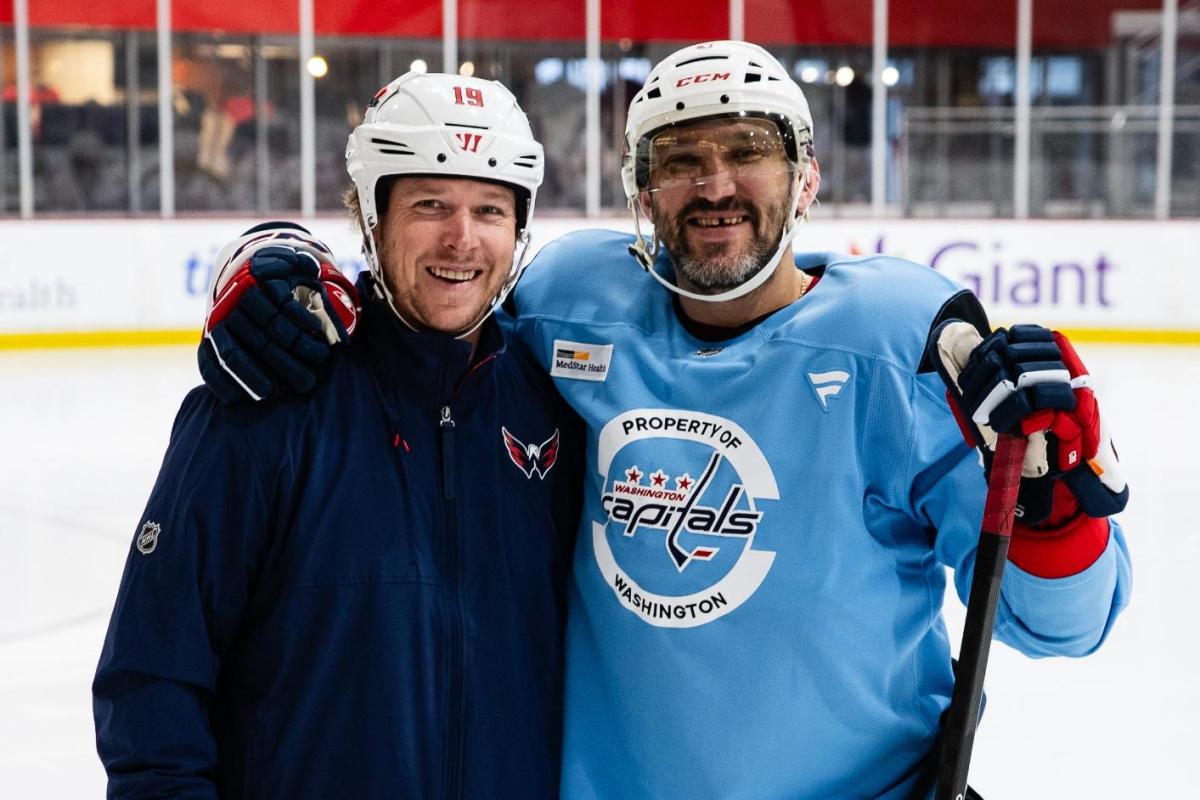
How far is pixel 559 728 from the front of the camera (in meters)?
1.51

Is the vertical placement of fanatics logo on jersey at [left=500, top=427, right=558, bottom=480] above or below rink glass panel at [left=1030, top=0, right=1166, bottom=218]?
below

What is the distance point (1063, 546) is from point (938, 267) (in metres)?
7.86

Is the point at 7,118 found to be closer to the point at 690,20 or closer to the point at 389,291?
the point at 690,20

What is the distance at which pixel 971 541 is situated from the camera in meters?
1.44

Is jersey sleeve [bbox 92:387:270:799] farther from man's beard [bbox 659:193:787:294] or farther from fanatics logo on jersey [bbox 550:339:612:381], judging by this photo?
man's beard [bbox 659:193:787:294]

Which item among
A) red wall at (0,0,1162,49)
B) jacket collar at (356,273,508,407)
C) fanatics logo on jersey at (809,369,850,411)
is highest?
red wall at (0,0,1162,49)

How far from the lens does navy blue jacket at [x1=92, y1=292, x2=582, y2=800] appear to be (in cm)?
129

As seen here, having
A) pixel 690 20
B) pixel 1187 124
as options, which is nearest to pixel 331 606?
pixel 1187 124

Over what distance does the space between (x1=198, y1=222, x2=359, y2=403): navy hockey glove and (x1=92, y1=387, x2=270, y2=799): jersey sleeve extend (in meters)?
0.05

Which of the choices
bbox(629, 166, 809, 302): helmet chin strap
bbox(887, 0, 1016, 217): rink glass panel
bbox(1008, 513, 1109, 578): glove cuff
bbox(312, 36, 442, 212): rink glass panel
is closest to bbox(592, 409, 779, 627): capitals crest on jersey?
bbox(629, 166, 809, 302): helmet chin strap

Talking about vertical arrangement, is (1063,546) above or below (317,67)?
below

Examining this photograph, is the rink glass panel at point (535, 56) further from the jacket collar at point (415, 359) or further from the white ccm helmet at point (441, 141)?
the jacket collar at point (415, 359)

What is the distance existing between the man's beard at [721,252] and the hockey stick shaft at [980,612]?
39 cm

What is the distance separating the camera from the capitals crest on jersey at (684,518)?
4.81ft
